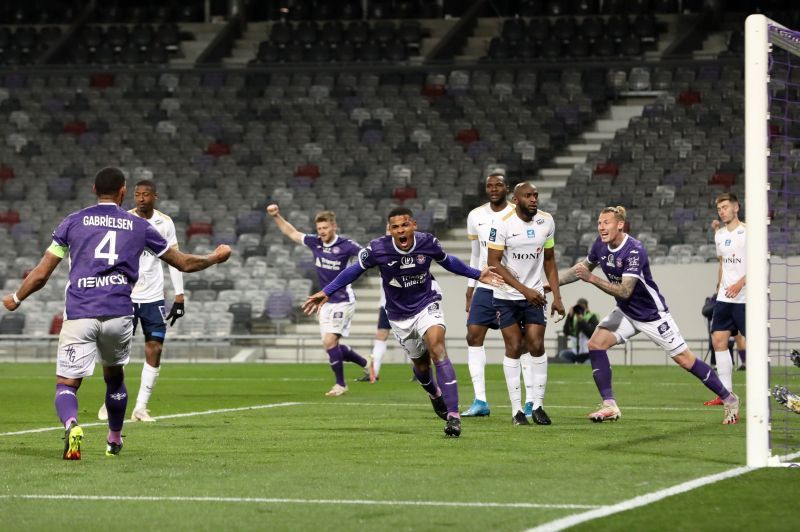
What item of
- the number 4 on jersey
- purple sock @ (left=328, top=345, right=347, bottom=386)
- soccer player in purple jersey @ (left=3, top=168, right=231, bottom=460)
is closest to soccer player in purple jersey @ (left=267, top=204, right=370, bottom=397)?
purple sock @ (left=328, top=345, right=347, bottom=386)

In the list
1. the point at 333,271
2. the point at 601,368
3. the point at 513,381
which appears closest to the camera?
the point at 513,381

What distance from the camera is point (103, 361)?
1067 centimetres

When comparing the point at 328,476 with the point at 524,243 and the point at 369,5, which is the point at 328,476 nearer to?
the point at 524,243

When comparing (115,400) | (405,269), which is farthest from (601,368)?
(115,400)

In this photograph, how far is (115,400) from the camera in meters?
10.7

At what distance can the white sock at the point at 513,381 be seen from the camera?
44.4ft

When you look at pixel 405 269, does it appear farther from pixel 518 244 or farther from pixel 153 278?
pixel 153 278

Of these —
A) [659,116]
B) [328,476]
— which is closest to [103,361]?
[328,476]

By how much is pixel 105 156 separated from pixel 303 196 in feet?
22.9

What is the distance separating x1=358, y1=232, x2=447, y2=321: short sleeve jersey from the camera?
12.1 meters

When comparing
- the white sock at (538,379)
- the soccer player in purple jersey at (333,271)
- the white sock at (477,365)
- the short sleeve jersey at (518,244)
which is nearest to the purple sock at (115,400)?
the short sleeve jersey at (518,244)

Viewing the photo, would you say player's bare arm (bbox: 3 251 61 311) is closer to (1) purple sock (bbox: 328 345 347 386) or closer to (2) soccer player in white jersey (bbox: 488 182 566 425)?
(2) soccer player in white jersey (bbox: 488 182 566 425)

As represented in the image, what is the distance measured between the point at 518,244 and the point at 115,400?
4.46 meters

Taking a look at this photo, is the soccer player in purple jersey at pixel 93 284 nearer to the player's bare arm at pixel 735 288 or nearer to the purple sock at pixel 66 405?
the purple sock at pixel 66 405
